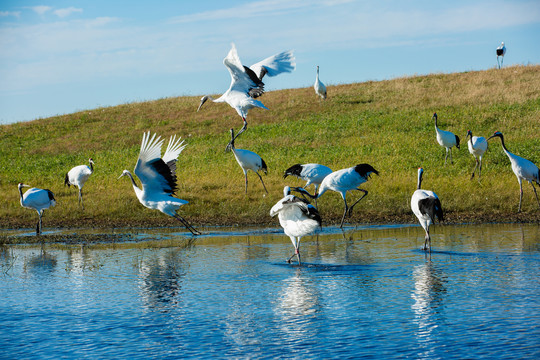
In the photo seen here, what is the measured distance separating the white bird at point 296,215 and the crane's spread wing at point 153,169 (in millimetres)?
3186

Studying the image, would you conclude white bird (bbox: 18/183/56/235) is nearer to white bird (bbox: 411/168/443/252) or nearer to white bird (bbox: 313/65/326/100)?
white bird (bbox: 411/168/443/252)

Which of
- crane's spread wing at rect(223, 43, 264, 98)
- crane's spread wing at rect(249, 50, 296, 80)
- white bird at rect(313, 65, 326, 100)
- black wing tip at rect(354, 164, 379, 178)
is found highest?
white bird at rect(313, 65, 326, 100)

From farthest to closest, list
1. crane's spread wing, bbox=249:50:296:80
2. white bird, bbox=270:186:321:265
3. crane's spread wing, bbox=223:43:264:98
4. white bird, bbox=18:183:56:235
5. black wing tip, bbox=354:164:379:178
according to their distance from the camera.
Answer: crane's spread wing, bbox=249:50:296:80 < white bird, bbox=18:183:56:235 < black wing tip, bbox=354:164:379:178 < crane's spread wing, bbox=223:43:264:98 < white bird, bbox=270:186:321:265

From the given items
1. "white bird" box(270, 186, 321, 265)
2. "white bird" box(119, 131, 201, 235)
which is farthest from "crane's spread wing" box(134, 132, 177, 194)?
"white bird" box(270, 186, 321, 265)

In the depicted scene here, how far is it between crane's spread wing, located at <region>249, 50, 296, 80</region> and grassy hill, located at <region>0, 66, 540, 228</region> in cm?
355

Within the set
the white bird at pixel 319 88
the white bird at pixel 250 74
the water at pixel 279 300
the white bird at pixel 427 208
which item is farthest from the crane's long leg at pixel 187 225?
the white bird at pixel 319 88

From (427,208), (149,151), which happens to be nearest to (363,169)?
(427,208)

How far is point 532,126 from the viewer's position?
2556 centimetres

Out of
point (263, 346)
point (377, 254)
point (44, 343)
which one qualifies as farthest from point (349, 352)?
point (377, 254)

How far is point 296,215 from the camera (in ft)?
32.6

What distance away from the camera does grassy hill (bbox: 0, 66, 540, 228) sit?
1672cm

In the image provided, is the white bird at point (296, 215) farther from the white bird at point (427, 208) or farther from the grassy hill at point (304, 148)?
the grassy hill at point (304, 148)

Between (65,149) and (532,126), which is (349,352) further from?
(65,149)

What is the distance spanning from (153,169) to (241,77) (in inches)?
143
